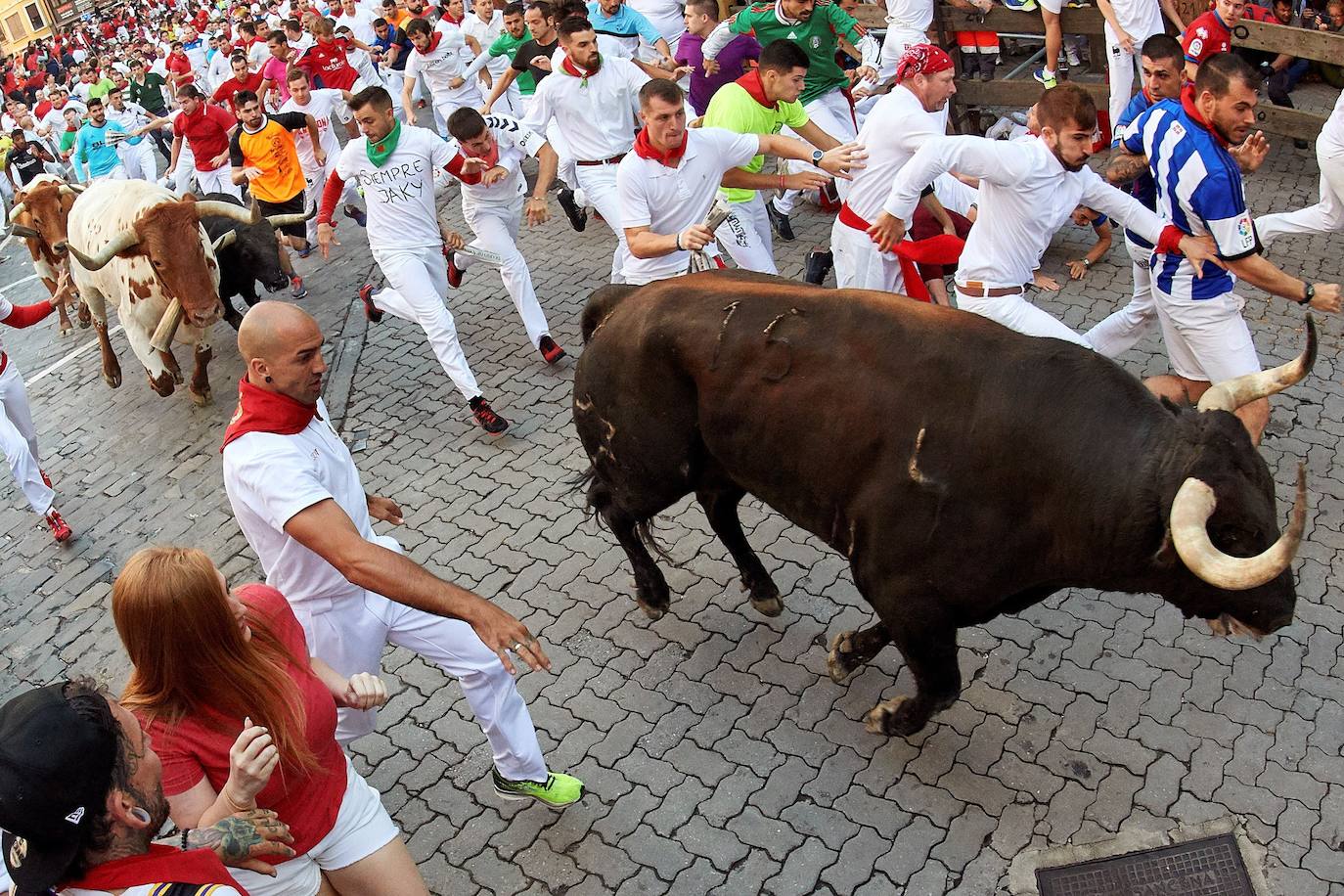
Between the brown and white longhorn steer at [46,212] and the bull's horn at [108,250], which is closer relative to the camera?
the bull's horn at [108,250]

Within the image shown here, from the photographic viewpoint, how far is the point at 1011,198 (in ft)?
19.1

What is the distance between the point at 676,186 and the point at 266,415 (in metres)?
3.47

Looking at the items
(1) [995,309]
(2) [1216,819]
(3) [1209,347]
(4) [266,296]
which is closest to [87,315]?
(4) [266,296]

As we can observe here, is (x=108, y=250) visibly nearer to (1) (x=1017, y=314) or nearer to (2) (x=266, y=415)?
(2) (x=266, y=415)

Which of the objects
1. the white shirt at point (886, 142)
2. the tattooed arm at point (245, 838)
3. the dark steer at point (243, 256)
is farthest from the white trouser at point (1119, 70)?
the tattooed arm at point (245, 838)

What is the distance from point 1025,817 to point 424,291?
17.6 feet

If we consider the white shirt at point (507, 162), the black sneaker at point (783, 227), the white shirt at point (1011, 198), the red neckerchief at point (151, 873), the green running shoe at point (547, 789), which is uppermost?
the red neckerchief at point (151, 873)

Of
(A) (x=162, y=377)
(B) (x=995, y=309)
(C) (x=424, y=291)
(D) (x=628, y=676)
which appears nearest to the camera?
(D) (x=628, y=676)

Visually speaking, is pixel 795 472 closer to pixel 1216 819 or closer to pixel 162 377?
pixel 1216 819

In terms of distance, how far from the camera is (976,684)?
5168 mm

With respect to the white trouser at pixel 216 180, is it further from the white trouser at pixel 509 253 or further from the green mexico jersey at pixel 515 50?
the white trouser at pixel 509 253

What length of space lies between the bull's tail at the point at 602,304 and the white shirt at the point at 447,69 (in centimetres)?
768

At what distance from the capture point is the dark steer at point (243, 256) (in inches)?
402

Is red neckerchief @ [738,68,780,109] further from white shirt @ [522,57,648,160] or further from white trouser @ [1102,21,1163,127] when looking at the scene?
white trouser @ [1102,21,1163,127]
